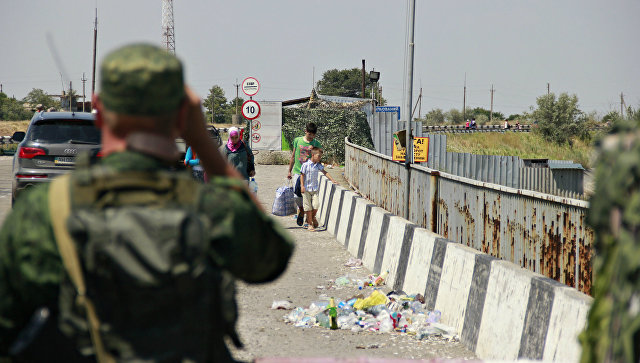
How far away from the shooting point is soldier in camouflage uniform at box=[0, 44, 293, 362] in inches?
70.9

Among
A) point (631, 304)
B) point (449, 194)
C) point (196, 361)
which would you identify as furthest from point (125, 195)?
point (449, 194)

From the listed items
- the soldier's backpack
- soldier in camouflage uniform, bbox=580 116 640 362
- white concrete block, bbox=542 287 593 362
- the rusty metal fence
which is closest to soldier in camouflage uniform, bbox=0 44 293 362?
the soldier's backpack

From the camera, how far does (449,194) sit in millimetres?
9844

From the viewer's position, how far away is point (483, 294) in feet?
19.2

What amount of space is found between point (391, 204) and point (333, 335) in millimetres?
7652

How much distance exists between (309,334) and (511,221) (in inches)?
96.3

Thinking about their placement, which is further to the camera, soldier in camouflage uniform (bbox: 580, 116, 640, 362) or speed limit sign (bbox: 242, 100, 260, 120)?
speed limit sign (bbox: 242, 100, 260, 120)

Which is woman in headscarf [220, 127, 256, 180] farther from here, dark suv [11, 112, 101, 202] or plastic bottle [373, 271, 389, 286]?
plastic bottle [373, 271, 389, 286]

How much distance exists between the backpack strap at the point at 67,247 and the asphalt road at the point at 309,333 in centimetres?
237

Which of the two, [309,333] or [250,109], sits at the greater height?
[250,109]

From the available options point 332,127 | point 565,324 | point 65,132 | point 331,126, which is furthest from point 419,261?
point 331,126

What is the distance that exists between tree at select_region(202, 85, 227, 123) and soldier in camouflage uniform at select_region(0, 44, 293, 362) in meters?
148

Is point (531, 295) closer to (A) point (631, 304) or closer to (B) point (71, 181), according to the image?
(A) point (631, 304)

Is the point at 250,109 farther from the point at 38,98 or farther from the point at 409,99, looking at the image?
the point at 38,98
